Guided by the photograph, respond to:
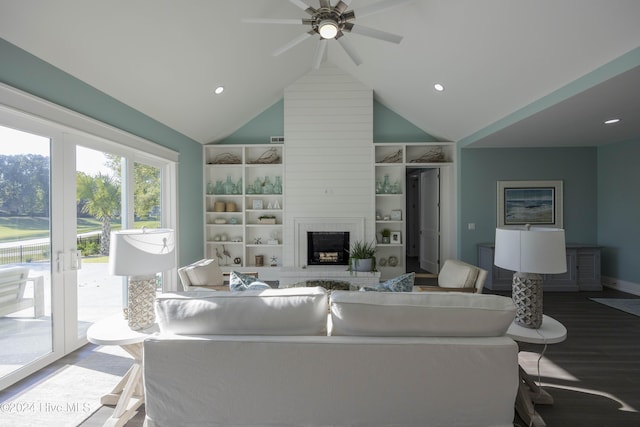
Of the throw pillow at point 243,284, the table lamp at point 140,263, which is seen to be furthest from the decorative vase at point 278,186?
the table lamp at point 140,263

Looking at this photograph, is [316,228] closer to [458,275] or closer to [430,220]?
[430,220]

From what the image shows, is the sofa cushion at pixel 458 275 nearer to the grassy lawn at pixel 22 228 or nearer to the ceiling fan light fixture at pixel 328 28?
the ceiling fan light fixture at pixel 328 28

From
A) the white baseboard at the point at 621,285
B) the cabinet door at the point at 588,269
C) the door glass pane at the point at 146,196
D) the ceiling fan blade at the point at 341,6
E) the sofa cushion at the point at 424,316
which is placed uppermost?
the ceiling fan blade at the point at 341,6

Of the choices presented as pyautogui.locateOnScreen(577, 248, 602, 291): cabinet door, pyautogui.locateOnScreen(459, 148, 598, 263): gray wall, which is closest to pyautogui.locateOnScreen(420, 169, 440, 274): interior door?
pyautogui.locateOnScreen(459, 148, 598, 263): gray wall

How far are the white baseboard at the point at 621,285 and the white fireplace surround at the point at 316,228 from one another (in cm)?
423

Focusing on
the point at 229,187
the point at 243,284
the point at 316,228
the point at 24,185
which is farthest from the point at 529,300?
the point at 229,187

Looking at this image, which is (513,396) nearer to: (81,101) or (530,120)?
(530,120)

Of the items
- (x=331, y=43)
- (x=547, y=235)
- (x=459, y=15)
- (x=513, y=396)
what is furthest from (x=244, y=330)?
(x=331, y=43)

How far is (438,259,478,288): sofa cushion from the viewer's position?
3477mm

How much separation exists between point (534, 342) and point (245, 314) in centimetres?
174

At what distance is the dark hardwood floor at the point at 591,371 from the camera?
7.23 ft

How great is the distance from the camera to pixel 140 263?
211 centimetres

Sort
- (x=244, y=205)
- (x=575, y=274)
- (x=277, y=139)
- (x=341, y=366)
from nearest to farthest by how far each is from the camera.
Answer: (x=341, y=366) < (x=575, y=274) < (x=244, y=205) < (x=277, y=139)

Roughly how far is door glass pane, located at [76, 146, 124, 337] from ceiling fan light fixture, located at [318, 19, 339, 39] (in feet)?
8.66
